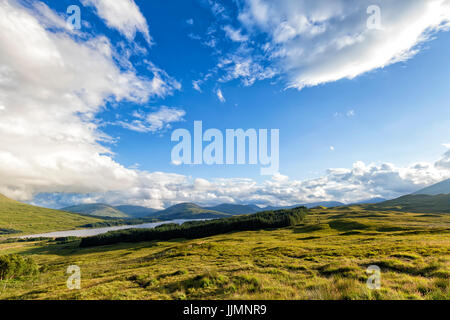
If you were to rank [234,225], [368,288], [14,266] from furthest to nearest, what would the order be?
1. [234,225]
2. [14,266]
3. [368,288]

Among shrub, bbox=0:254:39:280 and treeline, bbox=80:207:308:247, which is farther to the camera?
treeline, bbox=80:207:308:247

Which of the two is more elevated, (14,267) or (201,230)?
(14,267)

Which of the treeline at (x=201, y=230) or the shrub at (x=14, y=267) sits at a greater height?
the shrub at (x=14, y=267)

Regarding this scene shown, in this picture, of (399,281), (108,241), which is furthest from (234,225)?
(399,281)

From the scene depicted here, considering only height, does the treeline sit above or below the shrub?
below

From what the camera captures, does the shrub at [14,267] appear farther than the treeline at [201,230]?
No

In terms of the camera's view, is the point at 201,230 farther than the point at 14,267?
Yes
